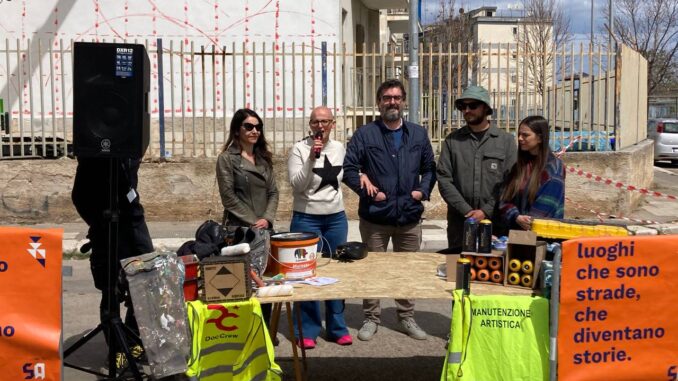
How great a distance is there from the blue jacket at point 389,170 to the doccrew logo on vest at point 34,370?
8.28ft

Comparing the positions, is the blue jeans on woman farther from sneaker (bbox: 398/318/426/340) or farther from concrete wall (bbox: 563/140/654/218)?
concrete wall (bbox: 563/140/654/218)

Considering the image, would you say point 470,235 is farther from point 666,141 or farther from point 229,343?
point 666,141

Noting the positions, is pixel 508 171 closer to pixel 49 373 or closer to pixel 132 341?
pixel 132 341

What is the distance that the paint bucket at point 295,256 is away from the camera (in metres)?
4.46

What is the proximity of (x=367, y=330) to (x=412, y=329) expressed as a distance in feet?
1.17

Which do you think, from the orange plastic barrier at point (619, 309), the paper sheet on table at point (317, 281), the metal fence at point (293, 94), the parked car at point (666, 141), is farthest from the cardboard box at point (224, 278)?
the parked car at point (666, 141)

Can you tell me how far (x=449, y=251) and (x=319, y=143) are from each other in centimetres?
118

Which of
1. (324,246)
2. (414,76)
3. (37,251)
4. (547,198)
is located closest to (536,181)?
(547,198)

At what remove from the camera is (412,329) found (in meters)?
6.00

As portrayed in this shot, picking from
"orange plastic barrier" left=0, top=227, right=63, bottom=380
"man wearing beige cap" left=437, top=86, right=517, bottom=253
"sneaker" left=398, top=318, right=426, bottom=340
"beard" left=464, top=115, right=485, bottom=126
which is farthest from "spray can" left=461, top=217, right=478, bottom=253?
"orange plastic barrier" left=0, top=227, right=63, bottom=380

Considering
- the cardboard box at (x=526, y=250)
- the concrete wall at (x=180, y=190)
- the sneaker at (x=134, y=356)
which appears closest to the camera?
the cardboard box at (x=526, y=250)

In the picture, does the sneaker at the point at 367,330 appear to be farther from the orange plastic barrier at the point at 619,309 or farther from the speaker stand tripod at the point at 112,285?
the orange plastic barrier at the point at 619,309

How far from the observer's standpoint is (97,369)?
5.35 m

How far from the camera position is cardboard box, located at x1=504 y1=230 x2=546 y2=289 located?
4070 millimetres
